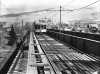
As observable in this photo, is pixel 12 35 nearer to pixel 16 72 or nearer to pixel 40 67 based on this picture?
pixel 16 72

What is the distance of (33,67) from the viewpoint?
30.0 feet

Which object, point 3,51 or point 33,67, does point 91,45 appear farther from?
point 3,51

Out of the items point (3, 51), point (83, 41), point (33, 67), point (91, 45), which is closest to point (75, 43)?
point (83, 41)

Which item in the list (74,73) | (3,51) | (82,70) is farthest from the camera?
(3,51)

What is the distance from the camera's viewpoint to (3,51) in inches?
1169

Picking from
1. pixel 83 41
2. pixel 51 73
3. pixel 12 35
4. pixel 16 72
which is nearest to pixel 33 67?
pixel 51 73

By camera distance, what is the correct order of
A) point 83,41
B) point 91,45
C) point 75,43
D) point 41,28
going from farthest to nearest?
point 41,28
point 75,43
point 83,41
point 91,45

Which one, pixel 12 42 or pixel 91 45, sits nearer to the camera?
pixel 91 45

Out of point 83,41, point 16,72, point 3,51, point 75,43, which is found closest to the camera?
point 83,41

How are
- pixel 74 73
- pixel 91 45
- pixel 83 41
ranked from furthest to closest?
pixel 83 41
pixel 91 45
pixel 74 73

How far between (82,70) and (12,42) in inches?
865

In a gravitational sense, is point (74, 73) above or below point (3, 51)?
above

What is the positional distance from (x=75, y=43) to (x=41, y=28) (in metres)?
46.0

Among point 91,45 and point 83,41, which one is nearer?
point 91,45
